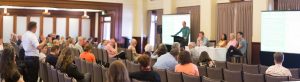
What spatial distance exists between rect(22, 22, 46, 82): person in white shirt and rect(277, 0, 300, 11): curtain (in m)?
6.88

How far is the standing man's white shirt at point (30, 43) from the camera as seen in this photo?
6516 mm

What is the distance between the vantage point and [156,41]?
56.1 feet

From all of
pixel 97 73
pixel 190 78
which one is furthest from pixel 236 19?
pixel 190 78

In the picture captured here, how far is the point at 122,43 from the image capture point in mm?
18250

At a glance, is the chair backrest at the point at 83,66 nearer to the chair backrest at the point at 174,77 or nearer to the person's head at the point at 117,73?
the chair backrest at the point at 174,77

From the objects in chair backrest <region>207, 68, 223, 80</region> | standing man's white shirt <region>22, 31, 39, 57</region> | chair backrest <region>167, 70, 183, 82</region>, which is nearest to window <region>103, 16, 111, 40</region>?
standing man's white shirt <region>22, 31, 39, 57</region>

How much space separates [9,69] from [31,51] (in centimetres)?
222

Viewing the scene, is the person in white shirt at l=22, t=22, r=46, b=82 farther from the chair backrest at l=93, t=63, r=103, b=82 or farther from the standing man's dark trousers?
the chair backrest at l=93, t=63, r=103, b=82

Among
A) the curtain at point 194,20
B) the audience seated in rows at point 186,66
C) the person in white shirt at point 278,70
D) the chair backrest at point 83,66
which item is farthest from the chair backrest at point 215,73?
the curtain at point 194,20

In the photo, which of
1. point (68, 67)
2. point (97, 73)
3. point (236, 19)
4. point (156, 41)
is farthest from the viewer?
point (156, 41)

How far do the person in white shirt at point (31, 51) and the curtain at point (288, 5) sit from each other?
6.88 m

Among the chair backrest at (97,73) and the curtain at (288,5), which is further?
the curtain at (288,5)

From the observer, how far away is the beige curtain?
1212 cm

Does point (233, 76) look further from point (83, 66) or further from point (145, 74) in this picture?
point (83, 66)
